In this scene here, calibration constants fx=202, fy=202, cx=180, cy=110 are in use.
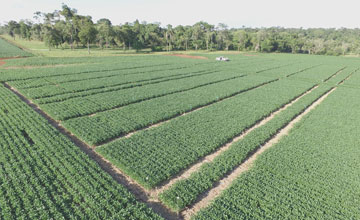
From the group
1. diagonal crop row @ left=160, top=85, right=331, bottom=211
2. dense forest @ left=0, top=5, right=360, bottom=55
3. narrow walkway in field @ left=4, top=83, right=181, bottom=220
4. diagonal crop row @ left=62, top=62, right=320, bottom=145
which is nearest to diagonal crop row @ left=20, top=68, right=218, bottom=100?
diagonal crop row @ left=62, top=62, right=320, bottom=145

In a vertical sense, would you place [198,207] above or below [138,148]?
below

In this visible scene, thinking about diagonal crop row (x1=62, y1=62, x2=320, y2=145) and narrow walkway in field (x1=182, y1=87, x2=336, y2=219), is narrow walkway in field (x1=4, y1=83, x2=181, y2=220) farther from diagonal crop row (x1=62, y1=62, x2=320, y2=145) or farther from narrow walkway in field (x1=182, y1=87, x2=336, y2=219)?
narrow walkway in field (x1=182, y1=87, x2=336, y2=219)

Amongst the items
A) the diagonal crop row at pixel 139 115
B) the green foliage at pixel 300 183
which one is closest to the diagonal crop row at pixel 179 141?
the diagonal crop row at pixel 139 115

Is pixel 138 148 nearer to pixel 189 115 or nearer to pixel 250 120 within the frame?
pixel 189 115

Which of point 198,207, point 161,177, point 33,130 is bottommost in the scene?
point 198,207

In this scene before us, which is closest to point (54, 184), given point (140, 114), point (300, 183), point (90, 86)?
point (140, 114)

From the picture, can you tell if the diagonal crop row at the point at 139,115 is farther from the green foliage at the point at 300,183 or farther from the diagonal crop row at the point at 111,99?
the green foliage at the point at 300,183

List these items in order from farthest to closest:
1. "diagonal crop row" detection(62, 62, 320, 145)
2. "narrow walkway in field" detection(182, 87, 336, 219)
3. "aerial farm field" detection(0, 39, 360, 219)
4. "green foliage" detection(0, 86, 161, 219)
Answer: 1. "diagonal crop row" detection(62, 62, 320, 145)
2. "narrow walkway in field" detection(182, 87, 336, 219)
3. "aerial farm field" detection(0, 39, 360, 219)
4. "green foliage" detection(0, 86, 161, 219)

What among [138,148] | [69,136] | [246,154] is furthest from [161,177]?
[69,136]

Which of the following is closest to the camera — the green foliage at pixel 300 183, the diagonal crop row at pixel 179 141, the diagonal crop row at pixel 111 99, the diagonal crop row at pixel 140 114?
the green foliage at pixel 300 183
